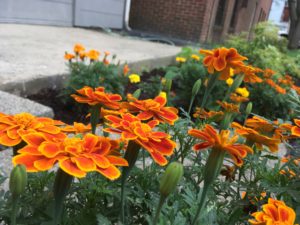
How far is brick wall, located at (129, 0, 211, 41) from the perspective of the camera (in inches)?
425

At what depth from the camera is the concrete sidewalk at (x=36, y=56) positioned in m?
3.15

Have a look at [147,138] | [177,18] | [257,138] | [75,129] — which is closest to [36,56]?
[75,129]

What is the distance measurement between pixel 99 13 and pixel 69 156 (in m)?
8.82

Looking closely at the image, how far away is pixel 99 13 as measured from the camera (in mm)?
9008

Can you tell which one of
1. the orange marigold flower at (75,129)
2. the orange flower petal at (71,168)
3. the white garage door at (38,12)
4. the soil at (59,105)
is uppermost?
the orange flower petal at (71,168)

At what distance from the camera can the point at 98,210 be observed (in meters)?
0.87

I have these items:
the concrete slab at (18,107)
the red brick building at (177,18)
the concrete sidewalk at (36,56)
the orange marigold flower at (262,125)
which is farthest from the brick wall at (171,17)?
the orange marigold flower at (262,125)

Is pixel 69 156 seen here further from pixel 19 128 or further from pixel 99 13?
pixel 99 13

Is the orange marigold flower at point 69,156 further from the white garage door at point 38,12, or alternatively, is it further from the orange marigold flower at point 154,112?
the white garage door at point 38,12

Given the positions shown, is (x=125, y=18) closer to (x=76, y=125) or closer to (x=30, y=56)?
(x=30, y=56)

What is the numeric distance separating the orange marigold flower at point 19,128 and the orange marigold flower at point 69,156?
3 cm

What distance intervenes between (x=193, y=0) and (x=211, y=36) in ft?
5.57

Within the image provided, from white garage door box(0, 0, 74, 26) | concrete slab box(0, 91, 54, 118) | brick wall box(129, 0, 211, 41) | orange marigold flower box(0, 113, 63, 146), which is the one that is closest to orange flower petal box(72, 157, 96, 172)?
orange marigold flower box(0, 113, 63, 146)

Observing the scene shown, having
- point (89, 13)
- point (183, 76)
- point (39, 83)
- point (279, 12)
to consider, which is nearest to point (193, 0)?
point (89, 13)
